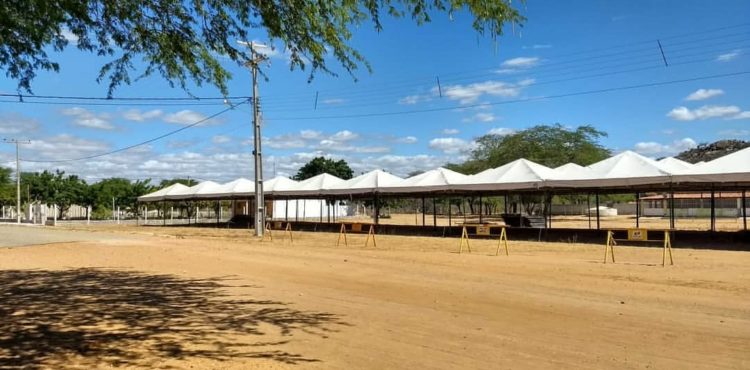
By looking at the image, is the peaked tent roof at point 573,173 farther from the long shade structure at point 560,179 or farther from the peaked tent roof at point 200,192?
the peaked tent roof at point 200,192

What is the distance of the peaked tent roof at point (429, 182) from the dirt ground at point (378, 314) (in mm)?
13724

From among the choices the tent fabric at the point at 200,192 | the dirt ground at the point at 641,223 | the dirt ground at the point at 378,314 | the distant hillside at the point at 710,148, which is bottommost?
the dirt ground at the point at 641,223

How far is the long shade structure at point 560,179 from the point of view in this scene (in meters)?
21.9

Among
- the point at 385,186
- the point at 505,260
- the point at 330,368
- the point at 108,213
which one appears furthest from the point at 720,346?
the point at 108,213

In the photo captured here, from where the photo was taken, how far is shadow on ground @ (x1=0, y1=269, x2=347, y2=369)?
6422 millimetres

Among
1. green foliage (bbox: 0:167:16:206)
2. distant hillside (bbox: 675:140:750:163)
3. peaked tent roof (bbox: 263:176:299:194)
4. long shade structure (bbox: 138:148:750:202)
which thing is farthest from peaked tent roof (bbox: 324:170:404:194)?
distant hillside (bbox: 675:140:750:163)

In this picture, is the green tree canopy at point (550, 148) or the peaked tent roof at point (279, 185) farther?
the green tree canopy at point (550, 148)

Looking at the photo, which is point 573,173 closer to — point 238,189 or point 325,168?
point 238,189

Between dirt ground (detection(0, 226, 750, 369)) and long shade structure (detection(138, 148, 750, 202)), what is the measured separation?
634 centimetres

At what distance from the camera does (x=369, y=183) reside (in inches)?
1339

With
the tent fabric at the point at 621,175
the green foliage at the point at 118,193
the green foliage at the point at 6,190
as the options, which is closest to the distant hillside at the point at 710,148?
the green foliage at the point at 118,193

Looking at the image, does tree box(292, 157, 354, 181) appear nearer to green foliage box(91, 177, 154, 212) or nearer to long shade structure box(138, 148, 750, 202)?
green foliage box(91, 177, 154, 212)

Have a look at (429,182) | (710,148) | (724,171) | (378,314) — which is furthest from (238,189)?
(710,148)

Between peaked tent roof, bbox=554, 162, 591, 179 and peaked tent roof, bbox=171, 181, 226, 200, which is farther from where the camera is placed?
peaked tent roof, bbox=171, 181, 226, 200
